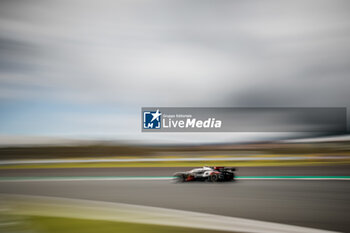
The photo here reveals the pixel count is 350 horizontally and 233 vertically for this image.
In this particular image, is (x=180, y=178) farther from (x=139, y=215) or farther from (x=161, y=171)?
(x=139, y=215)

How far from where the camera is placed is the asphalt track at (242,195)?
15.3ft

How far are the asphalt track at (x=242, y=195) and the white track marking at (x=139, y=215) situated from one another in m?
0.36

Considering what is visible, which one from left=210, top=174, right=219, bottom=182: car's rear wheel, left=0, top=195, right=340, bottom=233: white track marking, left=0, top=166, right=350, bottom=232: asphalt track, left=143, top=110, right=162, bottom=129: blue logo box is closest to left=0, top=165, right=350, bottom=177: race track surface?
left=0, top=166, right=350, bottom=232: asphalt track

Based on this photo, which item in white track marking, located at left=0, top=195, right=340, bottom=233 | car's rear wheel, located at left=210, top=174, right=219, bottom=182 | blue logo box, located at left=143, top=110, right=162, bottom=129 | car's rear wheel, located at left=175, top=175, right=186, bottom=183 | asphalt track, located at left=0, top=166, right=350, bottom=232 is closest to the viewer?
white track marking, located at left=0, top=195, right=340, bottom=233

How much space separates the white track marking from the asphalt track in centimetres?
36

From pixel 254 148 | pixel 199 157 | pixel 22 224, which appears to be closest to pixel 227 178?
pixel 199 157

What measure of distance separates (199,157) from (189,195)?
579 cm

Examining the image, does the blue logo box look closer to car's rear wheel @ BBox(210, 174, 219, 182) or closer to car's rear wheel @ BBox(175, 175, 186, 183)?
car's rear wheel @ BBox(175, 175, 186, 183)

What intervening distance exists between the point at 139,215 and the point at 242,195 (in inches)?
107

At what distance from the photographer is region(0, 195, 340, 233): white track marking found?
12.8 ft

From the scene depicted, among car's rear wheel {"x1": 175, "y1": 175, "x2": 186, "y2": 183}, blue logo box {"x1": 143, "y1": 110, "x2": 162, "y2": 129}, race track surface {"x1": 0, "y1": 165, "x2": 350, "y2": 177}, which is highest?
blue logo box {"x1": 143, "y1": 110, "x2": 162, "y2": 129}

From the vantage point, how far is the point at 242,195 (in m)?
6.20

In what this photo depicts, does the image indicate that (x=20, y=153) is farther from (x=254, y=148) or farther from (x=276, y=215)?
(x=276, y=215)

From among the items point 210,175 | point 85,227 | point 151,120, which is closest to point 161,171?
point 151,120
